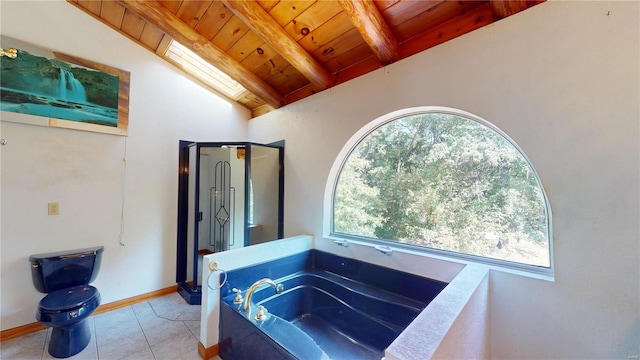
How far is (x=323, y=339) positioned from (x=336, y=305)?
0.28m

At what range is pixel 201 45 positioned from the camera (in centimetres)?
247

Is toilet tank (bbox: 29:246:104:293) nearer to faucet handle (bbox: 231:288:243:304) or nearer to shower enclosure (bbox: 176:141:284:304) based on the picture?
shower enclosure (bbox: 176:141:284:304)

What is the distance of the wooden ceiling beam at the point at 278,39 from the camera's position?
6.30 feet

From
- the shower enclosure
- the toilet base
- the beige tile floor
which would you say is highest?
the shower enclosure

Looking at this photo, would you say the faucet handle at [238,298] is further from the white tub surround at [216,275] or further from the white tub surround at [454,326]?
the white tub surround at [454,326]

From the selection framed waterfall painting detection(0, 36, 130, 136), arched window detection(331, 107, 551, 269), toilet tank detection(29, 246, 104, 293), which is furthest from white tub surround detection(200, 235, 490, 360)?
framed waterfall painting detection(0, 36, 130, 136)

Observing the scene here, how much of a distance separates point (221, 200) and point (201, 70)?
1744 mm

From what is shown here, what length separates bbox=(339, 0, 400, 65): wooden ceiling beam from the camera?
168 centimetres

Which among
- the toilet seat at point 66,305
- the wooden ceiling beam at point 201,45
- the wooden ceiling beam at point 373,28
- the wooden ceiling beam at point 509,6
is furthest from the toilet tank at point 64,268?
the wooden ceiling beam at point 509,6

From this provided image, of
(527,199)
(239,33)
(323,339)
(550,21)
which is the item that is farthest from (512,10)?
(323,339)

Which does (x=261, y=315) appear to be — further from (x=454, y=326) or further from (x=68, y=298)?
Answer: (x=68, y=298)

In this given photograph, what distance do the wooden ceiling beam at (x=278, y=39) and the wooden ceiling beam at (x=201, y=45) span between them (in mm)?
718

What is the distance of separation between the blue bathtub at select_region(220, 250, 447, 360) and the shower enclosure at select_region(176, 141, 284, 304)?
0.86 meters

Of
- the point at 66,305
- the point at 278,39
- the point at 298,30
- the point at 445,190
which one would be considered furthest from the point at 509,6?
the point at 66,305
